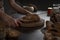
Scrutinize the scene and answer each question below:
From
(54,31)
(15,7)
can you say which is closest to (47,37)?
(54,31)

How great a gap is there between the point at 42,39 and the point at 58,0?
2.13 meters

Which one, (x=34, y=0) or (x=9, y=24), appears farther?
(x=34, y=0)

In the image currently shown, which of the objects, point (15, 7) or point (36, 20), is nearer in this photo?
point (36, 20)

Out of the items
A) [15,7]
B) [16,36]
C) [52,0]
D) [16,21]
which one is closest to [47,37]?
[16,36]

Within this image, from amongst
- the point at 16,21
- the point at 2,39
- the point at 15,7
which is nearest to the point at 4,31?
the point at 2,39

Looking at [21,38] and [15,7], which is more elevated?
[15,7]

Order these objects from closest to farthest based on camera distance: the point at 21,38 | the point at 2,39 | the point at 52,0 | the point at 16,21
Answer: the point at 2,39 < the point at 21,38 < the point at 16,21 < the point at 52,0

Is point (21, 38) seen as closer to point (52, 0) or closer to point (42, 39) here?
point (42, 39)

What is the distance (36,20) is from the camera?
999mm

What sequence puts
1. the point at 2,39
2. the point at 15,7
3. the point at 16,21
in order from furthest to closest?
1. the point at 15,7
2. the point at 16,21
3. the point at 2,39

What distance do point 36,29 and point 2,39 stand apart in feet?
0.95

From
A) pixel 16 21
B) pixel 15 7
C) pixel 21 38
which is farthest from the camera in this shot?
pixel 15 7

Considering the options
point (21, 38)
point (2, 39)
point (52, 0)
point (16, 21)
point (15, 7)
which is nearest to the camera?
point (2, 39)

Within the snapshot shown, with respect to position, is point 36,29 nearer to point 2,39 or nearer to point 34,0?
point 2,39
